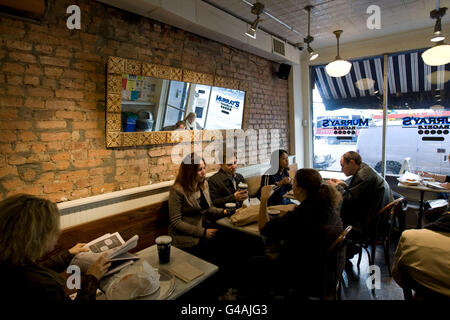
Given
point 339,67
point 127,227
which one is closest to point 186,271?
point 127,227

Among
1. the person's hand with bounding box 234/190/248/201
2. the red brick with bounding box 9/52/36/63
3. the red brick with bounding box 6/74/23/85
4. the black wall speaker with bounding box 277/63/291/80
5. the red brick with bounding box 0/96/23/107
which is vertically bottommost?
the person's hand with bounding box 234/190/248/201

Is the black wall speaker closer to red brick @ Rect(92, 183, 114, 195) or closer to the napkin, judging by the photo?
red brick @ Rect(92, 183, 114, 195)

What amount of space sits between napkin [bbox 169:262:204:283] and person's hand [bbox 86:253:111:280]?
38 centimetres

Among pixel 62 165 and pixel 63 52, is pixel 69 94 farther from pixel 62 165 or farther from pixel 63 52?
pixel 62 165

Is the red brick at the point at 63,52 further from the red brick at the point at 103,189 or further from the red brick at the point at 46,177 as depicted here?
the red brick at the point at 103,189

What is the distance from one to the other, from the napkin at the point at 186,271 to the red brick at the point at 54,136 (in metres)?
1.58

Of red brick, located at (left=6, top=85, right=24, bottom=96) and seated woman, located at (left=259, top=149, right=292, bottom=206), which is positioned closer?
red brick, located at (left=6, top=85, right=24, bottom=96)

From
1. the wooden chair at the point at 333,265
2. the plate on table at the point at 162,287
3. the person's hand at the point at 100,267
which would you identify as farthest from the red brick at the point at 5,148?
the wooden chair at the point at 333,265

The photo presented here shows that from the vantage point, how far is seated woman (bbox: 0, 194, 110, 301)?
1133 millimetres

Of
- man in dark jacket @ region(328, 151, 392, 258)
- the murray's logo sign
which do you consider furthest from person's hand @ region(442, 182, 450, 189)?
the murray's logo sign

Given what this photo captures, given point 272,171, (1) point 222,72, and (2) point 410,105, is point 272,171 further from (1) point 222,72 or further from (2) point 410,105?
(2) point 410,105

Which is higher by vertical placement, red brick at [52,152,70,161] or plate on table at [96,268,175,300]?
red brick at [52,152,70,161]

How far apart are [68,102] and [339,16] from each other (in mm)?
3818

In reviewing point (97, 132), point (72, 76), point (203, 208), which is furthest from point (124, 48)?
point (203, 208)
